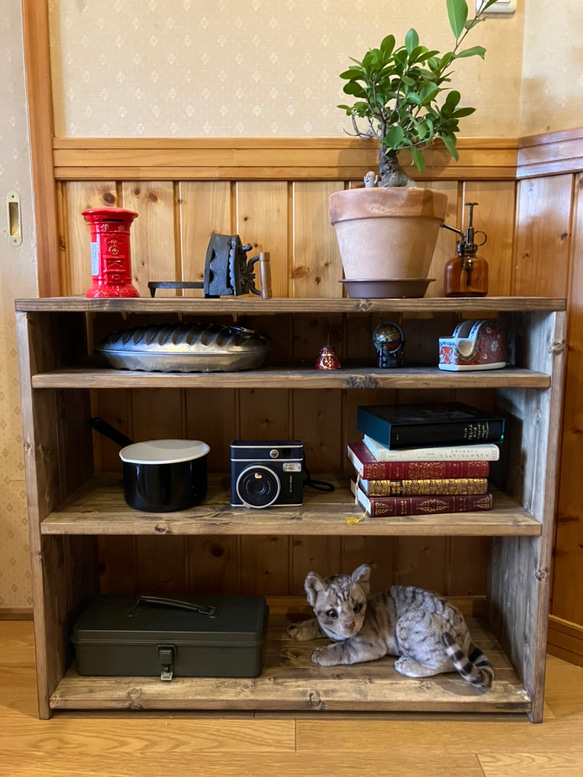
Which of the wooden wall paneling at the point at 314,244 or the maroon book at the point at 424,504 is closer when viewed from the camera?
the maroon book at the point at 424,504

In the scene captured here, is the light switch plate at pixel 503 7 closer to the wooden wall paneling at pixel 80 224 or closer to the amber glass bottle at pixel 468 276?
the amber glass bottle at pixel 468 276

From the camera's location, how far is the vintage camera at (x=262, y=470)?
134 cm

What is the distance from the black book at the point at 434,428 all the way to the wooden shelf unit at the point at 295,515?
0.09 meters

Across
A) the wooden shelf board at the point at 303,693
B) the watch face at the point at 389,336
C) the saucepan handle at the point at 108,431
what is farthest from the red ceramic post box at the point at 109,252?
Answer: the wooden shelf board at the point at 303,693

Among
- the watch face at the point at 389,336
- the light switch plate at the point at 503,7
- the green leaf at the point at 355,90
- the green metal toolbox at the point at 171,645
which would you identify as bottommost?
the green metal toolbox at the point at 171,645

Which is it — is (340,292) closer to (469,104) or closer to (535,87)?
(469,104)

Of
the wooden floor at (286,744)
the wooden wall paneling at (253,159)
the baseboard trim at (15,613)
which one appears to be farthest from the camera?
the baseboard trim at (15,613)

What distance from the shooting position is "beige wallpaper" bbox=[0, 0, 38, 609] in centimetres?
152

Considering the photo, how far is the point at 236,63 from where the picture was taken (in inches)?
59.2

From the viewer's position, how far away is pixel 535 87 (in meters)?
1.49

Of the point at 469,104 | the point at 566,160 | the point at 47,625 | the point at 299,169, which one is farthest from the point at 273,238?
the point at 47,625

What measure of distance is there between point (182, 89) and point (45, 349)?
29.1 inches

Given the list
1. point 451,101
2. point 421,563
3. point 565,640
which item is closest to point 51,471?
point 421,563

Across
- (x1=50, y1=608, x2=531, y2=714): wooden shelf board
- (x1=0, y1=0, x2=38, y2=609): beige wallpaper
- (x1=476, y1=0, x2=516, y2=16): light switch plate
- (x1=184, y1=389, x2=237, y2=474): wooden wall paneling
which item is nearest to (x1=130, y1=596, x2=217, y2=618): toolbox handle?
(x1=50, y1=608, x2=531, y2=714): wooden shelf board
